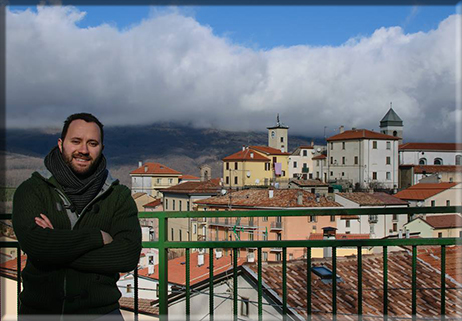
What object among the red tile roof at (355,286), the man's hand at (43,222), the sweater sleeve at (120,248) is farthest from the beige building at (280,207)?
the man's hand at (43,222)

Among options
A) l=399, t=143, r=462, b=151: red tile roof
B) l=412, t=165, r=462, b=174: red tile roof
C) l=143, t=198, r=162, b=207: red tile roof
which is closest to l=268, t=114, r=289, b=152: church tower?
l=399, t=143, r=462, b=151: red tile roof

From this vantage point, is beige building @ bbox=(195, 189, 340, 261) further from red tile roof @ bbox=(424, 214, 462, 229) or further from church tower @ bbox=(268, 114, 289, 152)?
church tower @ bbox=(268, 114, 289, 152)

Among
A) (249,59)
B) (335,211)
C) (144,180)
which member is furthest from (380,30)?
(335,211)

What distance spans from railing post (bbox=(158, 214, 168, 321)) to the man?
46 cm

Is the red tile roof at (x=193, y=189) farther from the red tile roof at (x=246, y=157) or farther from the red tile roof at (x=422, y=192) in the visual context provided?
the red tile roof at (x=246, y=157)

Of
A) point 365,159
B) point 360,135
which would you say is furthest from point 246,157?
point 360,135

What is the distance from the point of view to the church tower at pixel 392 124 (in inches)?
3342

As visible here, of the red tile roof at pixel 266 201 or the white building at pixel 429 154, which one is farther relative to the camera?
the white building at pixel 429 154

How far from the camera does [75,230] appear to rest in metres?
1.71

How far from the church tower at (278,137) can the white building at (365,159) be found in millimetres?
20395

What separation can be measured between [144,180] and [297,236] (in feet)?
51.3

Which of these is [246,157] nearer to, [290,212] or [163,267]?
[163,267]

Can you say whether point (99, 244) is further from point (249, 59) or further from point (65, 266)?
point (249, 59)

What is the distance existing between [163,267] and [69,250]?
2.55ft
